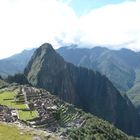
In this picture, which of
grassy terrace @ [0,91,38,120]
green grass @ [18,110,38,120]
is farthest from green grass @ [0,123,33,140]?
green grass @ [18,110,38,120]

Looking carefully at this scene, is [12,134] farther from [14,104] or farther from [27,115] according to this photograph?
[14,104]

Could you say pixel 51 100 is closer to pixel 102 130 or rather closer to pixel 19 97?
pixel 19 97

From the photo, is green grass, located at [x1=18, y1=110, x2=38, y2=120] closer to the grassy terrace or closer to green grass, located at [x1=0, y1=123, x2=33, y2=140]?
the grassy terrace

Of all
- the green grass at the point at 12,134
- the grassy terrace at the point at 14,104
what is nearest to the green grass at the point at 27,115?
the grassy terrace at the point at 14,104

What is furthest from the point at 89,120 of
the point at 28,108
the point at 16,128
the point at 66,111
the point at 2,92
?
the point at 16,128

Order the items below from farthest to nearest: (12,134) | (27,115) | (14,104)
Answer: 1. (14,104)
2. (27,115)
3. (12,134)

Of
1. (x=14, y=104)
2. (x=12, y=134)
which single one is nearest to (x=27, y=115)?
(x=14, y=104)
